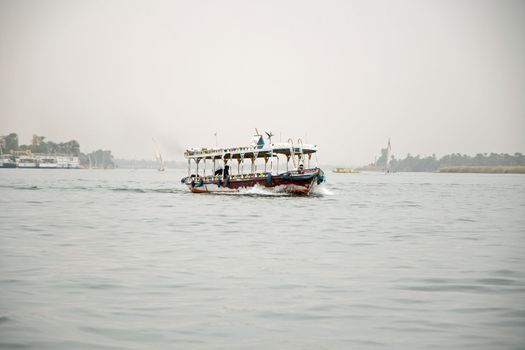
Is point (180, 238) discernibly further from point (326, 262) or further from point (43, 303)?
point (43, 303)

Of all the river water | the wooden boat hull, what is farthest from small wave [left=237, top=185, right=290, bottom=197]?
the river water

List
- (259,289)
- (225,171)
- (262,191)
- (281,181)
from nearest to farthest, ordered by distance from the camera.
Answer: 1. (259,289)
2. (281,181)
3. (262,191)
4. (225,171)

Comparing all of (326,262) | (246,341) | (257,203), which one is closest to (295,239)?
(326,262)

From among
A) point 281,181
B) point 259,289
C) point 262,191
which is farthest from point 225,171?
point 259,289

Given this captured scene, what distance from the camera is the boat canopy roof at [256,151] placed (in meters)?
48.5

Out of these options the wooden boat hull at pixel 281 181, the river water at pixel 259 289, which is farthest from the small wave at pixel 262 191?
the river water at pixel 259 289

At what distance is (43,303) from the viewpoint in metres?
10.5

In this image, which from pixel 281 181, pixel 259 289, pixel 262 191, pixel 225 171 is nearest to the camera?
pixel 259 289

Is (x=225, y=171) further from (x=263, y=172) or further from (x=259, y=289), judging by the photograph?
(x=259, y=289)

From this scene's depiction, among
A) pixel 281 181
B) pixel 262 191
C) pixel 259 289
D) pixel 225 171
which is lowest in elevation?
pixel 259 289

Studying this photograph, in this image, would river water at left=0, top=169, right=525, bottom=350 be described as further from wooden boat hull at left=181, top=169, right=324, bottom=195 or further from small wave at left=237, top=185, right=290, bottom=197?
small wave at left=237, top=185, right=290, bottom=197

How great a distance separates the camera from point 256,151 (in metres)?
49.4

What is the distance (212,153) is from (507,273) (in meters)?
41.0

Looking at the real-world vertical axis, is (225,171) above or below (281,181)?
above
